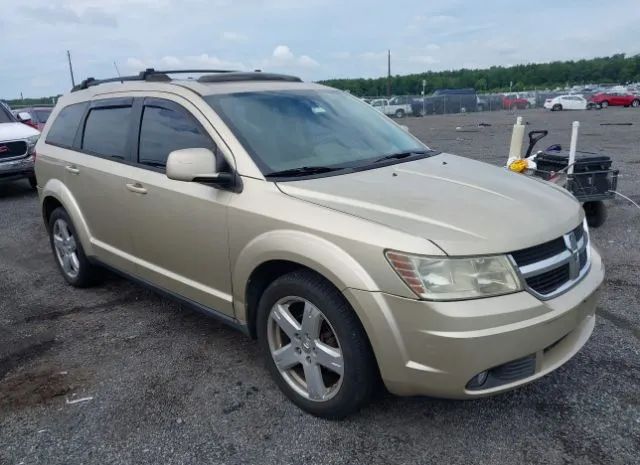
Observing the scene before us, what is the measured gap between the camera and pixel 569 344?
2.72m

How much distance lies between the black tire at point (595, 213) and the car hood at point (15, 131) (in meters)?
9.33

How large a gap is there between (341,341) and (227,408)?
0.90m

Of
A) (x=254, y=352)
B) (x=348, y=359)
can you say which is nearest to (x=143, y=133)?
(x=254, y=352)

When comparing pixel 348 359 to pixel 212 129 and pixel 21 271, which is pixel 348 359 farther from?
pixel 21 271

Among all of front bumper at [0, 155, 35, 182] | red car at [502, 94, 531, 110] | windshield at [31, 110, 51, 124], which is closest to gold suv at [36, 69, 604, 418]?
front bumper at [0, 155, 35, 182]

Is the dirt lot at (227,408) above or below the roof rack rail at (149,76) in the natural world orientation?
below

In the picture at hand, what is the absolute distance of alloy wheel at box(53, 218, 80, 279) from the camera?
193 inches

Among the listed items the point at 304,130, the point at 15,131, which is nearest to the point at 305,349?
the point at 304,130

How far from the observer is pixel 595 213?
21.2 ft

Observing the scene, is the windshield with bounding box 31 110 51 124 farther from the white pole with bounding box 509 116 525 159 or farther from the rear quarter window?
the white pole with bounding box 509 116 525 159

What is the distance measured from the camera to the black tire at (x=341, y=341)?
101 inches

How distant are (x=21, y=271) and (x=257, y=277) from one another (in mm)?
3855

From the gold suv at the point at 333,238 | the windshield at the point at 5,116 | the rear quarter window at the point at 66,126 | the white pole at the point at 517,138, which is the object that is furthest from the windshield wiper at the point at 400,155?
the windshield at the point at 5,116

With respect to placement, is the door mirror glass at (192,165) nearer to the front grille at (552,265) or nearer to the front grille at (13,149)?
the front grille at (552,265)
